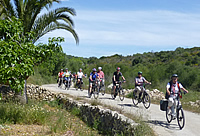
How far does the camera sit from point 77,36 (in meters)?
14.4

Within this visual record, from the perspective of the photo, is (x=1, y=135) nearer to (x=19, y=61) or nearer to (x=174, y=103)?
(x=19, y=61)

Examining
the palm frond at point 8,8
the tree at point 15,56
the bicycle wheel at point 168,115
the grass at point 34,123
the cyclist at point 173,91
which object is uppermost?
the palm frond at point 8,8

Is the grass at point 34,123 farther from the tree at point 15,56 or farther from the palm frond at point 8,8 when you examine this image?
the palm frond at point 8,8

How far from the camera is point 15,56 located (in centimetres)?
896

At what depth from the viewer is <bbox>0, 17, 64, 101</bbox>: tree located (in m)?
8.81

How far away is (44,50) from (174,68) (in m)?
26.6

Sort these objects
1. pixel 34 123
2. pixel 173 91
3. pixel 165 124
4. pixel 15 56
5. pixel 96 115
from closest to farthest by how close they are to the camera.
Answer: pixel 15 56, pixel 173 91, pixel 165 124, pixel 34 123, pixel 96 115

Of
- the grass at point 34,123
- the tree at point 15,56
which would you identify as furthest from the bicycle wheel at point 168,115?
the tree at point 15,56

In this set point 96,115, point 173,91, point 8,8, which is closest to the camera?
point 173,91

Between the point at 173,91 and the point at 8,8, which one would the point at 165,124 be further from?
the point at 8,8

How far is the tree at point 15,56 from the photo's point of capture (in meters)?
8.81

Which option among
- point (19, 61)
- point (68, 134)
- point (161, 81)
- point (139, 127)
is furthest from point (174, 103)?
point (161, 81)

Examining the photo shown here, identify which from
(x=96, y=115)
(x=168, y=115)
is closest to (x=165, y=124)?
(x=168, y=115)

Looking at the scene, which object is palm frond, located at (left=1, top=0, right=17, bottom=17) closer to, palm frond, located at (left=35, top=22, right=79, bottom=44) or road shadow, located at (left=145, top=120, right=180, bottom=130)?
palm frond, located at (left=35, top=22, right=79, bottom=44)
